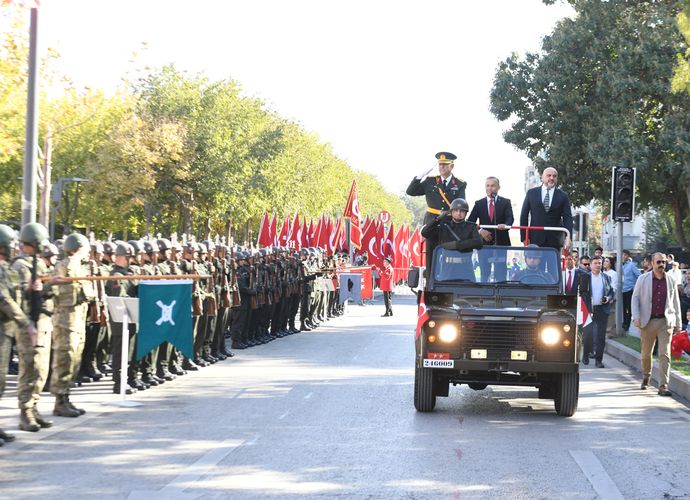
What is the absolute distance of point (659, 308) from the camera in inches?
669

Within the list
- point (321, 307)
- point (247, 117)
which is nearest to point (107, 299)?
point (321, 307)

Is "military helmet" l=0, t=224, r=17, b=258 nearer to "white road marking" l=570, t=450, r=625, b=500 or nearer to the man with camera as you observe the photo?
"white road marking" l=570, t=450, r=625, b=500

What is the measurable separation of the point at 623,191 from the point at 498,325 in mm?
13368

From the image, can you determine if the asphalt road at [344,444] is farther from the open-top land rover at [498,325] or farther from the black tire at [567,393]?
the open-top land rover at [498,325]

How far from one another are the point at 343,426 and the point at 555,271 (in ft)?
11.6

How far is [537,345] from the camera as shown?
13.2 metres

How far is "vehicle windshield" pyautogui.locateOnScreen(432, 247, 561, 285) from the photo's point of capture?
46.8 feet

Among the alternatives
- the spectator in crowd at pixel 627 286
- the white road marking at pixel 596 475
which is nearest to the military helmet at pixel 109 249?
the white road marking at pixel 596 475

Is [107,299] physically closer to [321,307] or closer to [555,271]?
[555,271]

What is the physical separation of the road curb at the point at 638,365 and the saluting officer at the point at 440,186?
4277mm

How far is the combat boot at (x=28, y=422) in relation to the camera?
39.3ft

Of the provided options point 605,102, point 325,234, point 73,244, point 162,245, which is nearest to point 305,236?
point 325,234

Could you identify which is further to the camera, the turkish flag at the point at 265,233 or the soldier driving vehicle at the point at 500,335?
the turkish flag at the point at 265,233

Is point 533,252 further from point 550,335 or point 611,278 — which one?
point 611,278
